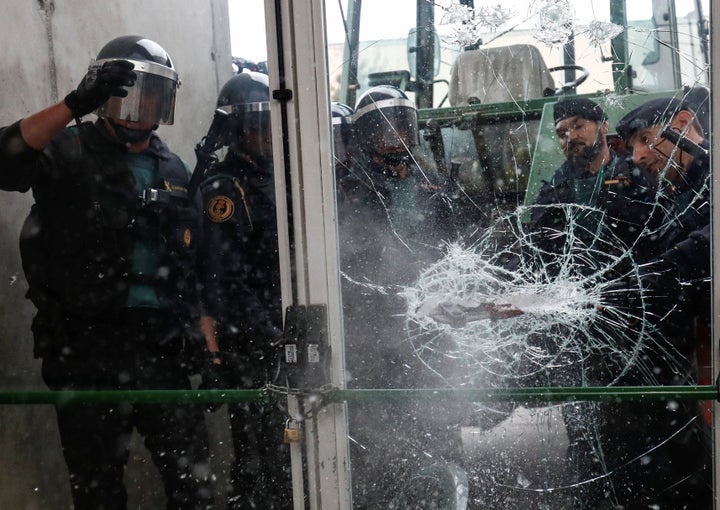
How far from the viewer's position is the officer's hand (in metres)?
2.04

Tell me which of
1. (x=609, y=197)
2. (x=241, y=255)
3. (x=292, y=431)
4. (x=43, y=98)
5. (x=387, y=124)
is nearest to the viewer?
(x=292, y=431)

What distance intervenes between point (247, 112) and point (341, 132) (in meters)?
0.34

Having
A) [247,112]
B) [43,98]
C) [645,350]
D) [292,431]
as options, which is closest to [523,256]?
[645,350]

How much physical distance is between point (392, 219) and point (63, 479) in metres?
1.31

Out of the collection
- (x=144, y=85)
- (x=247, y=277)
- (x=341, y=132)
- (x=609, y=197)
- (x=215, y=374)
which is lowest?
(x=215, y=374)

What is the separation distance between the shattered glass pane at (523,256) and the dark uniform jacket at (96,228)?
587 mm

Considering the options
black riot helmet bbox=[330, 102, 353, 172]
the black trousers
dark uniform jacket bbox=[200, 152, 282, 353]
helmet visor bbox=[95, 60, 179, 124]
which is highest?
helmet visor bbox=[95, 60, 179, 124]

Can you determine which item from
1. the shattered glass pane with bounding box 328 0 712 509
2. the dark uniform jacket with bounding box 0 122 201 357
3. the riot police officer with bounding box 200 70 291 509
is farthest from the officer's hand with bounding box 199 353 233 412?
the shattered glass pane with bounding box 328 0 712 509

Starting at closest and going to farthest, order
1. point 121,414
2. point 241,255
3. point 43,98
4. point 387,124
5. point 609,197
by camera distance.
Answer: point 609,197, point 387,124, point 241,255, point 121,414, point 43,98

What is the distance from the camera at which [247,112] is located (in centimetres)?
200

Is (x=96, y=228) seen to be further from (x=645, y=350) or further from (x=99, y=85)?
(x=645, y=350)

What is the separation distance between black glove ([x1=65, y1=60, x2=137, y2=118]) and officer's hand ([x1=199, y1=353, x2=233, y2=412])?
0.77m

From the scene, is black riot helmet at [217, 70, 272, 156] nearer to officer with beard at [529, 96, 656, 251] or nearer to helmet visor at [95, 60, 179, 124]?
helmet visor at [95, 60, 179, 124]

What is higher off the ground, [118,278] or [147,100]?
[147,100]
